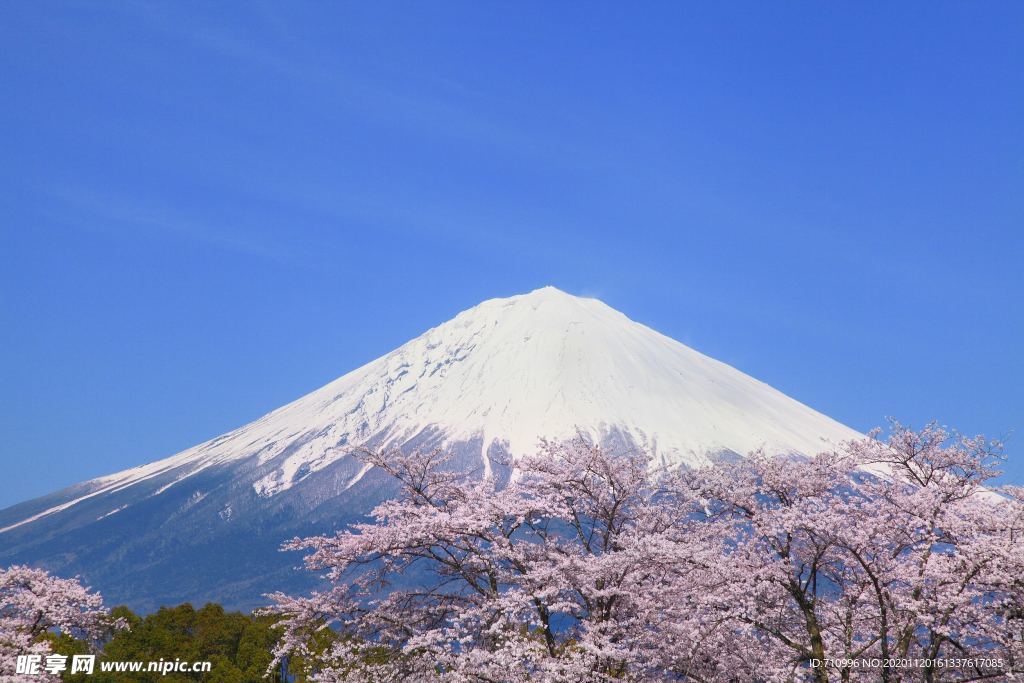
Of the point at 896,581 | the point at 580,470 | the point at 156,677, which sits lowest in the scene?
the point at 156,677

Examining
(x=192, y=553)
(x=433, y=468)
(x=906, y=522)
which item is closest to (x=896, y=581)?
(x=906, y=522)

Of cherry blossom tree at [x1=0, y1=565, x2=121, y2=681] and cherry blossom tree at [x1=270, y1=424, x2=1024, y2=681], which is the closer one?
cherry blossom tree at [x1=270, y1=424, x2=1024, y2=681]

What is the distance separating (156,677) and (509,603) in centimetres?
2871

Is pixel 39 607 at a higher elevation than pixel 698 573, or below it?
below

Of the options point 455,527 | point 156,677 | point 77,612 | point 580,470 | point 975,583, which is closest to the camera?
point 975,583

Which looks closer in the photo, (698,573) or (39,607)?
(698,573)

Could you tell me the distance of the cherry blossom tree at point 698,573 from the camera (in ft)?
49.1

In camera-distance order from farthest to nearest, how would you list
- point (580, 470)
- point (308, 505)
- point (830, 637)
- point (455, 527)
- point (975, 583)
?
1. point (308, 505)
2. point (580, 470)
3. point (455, 527)
4. point (830, 637)
5. point (975, 583)

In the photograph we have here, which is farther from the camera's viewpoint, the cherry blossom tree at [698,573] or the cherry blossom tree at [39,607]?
the cherry blossom tree at [39,607]

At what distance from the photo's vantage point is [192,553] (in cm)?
19125

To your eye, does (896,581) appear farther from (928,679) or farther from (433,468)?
(433,468)

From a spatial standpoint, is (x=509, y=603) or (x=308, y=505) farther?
(x=308, y=505)

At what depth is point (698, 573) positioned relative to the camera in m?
17.3

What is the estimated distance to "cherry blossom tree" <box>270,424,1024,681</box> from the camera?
49.1ft
